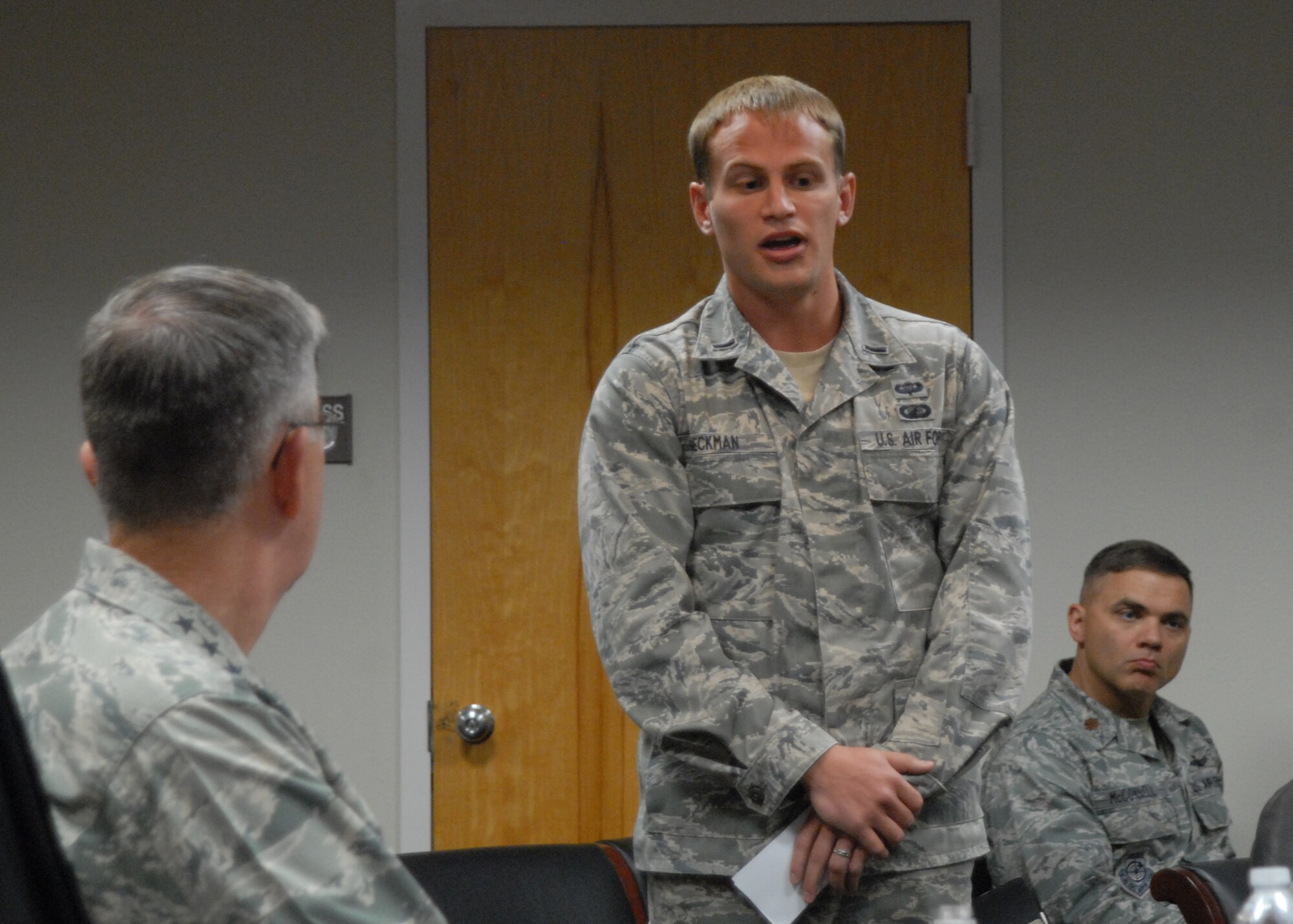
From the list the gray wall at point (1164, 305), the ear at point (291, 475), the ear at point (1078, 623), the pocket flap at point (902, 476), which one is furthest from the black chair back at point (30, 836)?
the gray wall at point (1164, 305)

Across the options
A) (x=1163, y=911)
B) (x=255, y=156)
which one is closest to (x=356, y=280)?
(x=255, y=156)

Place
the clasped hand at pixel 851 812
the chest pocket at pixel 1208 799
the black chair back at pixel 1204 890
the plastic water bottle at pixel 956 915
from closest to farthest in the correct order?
the plastic water bottle at pixel 956 915 < the clasped hand at pixel 851 812 < the black chair back at pixel 1204 890 < the chest pocket at pixel 1208 799

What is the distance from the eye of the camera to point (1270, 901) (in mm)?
1229

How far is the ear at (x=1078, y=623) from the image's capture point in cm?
289

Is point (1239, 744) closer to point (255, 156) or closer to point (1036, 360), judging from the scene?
point (1036, 360)

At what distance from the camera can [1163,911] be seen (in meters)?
2.49

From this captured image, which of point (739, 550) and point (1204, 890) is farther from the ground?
point (739, 550)

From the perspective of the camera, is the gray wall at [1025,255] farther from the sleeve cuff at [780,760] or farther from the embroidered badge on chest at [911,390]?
the sleeve cuff at [780,760]

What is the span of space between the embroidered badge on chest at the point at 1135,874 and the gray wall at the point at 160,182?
5.82 feet

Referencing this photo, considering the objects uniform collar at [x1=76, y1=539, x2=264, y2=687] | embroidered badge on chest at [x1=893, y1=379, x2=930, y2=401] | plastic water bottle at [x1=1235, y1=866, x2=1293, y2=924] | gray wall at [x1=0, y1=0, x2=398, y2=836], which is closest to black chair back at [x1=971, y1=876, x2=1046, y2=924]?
plastic water bottle at [x1=1235, y1=866, x2=1293, y2=924]

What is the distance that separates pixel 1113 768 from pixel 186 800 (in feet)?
7.27

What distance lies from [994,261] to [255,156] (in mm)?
1661

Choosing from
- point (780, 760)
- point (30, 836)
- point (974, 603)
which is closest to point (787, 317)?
point (974, 603)

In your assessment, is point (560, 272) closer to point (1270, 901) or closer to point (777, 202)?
point (777, 202)
